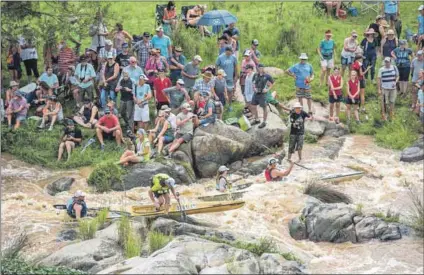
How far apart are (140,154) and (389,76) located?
672cm

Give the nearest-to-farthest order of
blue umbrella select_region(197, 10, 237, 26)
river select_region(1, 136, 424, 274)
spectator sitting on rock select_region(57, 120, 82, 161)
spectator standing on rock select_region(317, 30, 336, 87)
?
river select_region(1, 136, 424, 274) < spectator sitting on rock select_region(57, 120, 82, 161) < spectator standing on rock select_region(317, 30, 336, 87) < blue umbrella select_region(197, 10, 237, 26)

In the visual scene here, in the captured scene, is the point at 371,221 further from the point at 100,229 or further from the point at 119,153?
the point at 119,153

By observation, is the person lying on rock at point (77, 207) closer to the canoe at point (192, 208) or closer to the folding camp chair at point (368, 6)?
the canoe at point (192, 208)

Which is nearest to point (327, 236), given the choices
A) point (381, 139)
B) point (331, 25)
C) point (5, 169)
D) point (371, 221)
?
point (371, 221)

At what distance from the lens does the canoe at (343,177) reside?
1806 centimetres

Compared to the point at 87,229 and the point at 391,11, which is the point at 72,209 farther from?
the point at 391,11

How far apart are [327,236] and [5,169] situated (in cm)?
826

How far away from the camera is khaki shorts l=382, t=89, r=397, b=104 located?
21094 mm

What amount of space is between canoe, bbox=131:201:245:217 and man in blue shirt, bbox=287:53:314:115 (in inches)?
213

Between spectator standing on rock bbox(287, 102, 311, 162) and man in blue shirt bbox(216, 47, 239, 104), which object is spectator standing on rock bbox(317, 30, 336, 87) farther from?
spectator standing on rock bbox(287, 102, 311, 162)

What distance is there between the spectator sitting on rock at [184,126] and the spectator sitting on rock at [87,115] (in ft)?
7.94

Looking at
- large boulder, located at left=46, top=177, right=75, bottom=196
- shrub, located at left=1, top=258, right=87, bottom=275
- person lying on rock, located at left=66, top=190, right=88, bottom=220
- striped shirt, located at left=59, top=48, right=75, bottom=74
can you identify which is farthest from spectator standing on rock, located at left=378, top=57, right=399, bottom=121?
shrub, located at left=1, top=258, right=87, bottom=275

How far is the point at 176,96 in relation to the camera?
20.1 m

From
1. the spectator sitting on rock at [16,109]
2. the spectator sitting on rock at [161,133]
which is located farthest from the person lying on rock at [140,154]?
the spectator sitting on rock at [16,109]
